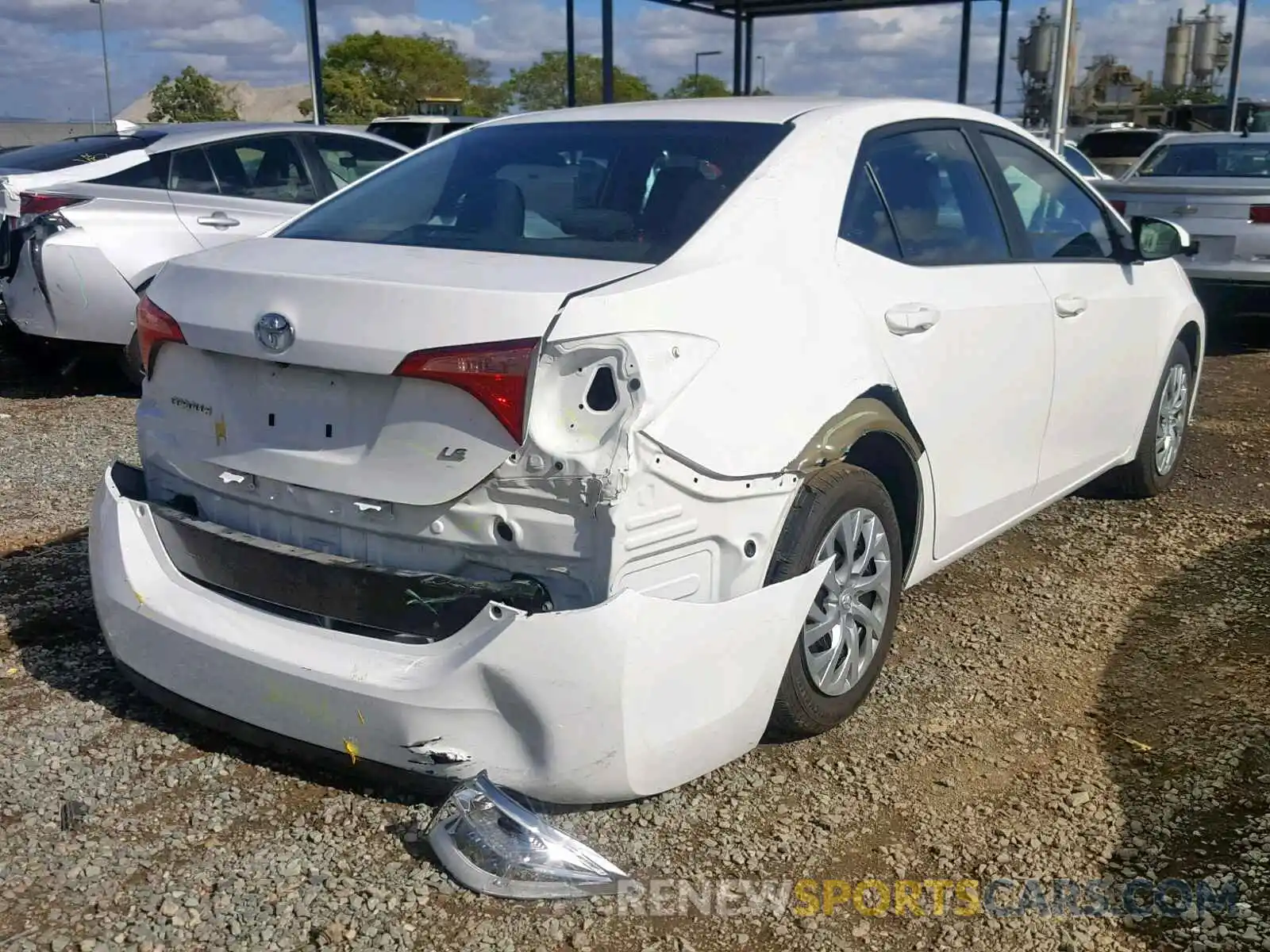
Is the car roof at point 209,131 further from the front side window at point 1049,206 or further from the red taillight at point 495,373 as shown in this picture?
the red taillight at point 495,373

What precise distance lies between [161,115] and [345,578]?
69832 mm

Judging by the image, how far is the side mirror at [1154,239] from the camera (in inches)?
187

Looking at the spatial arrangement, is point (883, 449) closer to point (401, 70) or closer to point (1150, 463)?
point (1150, 463)

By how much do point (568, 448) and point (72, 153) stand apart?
20.7 ft

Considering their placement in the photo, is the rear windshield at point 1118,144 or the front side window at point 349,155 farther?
the rear windshield at point 1118,144

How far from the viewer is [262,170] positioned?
7844mm

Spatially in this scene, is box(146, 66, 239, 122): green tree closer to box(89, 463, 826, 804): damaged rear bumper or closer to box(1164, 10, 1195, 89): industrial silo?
box(1164, 10, 1195, 89): industrial silo

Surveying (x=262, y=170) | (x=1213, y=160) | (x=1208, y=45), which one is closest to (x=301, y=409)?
(x=262, y=170)

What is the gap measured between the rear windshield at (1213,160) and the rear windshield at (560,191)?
8837 mm

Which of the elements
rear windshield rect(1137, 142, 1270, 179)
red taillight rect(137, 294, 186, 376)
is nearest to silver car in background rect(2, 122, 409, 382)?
red taillight rect(137, 294, 186, 376)

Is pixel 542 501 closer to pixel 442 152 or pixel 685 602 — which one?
pixel 685 602

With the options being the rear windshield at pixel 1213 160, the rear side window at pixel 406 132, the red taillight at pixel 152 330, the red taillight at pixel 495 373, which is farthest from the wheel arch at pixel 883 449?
the rear side window at pixel 406 132

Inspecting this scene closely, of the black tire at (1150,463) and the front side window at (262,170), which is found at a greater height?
the front side window at (262,170)

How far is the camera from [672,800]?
2.96 m
